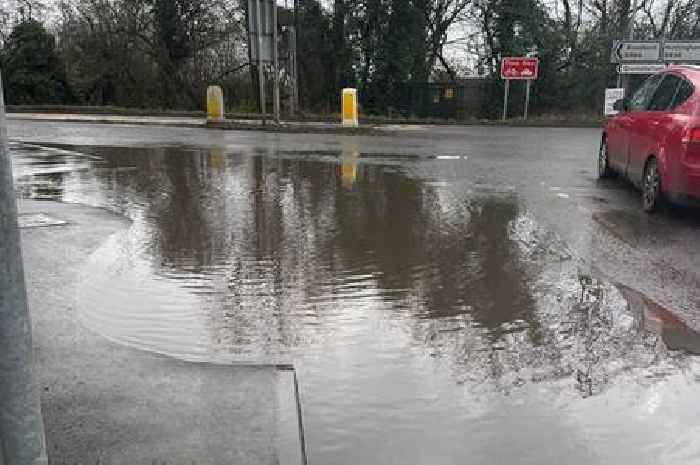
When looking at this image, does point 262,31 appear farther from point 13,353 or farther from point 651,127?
point 13,353

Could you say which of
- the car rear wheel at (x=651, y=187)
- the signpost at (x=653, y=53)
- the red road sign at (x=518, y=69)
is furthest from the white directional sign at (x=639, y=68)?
the car rear wheel at (x=651, y=187)

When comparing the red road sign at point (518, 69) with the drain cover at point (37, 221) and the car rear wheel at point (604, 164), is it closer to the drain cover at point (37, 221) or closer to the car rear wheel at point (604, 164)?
the car rear wheel at point (604, 164)

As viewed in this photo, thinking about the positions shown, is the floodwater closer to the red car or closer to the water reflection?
the water reflection

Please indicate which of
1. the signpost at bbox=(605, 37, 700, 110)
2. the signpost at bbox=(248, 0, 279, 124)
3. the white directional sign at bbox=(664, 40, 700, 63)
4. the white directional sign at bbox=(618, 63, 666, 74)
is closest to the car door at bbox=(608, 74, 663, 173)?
the signpost at bbox=(248, 0, 279, 124)

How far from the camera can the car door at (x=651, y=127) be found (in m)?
7.97

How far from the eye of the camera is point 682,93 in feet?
25.9

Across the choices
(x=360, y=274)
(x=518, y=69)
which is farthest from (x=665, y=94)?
(x=518, y=69)

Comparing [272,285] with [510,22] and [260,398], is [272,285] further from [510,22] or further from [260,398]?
[510,22]

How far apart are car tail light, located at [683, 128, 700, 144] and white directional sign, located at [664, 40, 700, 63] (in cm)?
1740

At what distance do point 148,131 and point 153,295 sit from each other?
1581 cm

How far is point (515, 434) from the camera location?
10.5 feet

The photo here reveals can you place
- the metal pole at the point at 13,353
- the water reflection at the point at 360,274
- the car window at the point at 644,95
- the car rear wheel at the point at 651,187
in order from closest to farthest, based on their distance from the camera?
the metal pole at the point at 13,353 → the water reflection at the point at 360,274 → the car rear wheel at the point at 651,187 → the car window at the point at 644,95

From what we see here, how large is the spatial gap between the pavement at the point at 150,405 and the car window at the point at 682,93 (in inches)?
236

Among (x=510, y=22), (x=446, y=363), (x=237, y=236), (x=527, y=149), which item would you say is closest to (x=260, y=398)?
(x=446, y=363)
